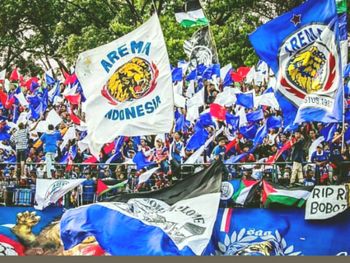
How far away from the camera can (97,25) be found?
44938 mm

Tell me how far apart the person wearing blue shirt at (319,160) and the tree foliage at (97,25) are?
1752 centimetres

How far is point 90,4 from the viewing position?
44969mm

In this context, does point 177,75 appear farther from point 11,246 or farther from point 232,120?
point 11,246

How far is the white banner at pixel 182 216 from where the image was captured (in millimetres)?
13750

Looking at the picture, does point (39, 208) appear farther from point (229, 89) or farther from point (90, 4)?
point (90, 4)

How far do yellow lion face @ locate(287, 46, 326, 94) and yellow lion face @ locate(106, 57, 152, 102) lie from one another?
97.4 inches

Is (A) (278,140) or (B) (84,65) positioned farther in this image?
(A) (278,140)

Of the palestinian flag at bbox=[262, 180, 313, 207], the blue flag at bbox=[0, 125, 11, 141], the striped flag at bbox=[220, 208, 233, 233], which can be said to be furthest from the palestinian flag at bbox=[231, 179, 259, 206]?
the blue flag at bbox=[0, 125, 11, 141]

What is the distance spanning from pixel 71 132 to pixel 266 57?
25.1 ft

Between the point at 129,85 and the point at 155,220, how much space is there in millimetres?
3177

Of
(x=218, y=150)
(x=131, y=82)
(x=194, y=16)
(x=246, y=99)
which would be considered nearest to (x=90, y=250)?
(x=131, y=82)

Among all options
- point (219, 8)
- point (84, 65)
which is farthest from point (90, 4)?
point (84, 65)

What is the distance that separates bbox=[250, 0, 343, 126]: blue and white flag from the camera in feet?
51.2

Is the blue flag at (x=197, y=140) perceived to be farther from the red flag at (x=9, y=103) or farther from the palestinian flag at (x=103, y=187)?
the red flag at (x=9, y=103)
